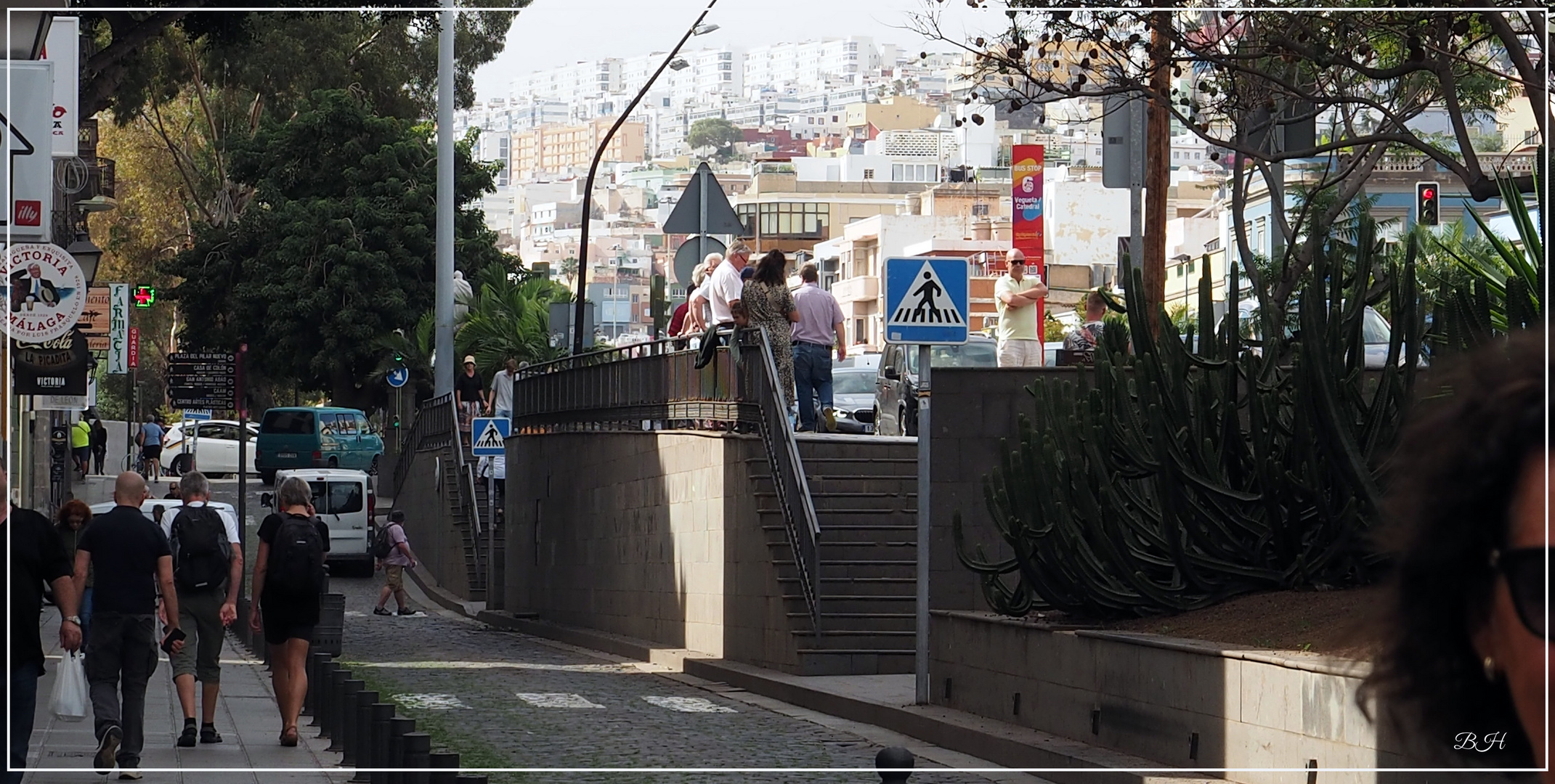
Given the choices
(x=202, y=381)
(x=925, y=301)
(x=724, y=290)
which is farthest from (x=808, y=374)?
(x=202, y=381)

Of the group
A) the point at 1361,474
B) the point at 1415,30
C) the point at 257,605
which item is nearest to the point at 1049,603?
the point at 1361,474

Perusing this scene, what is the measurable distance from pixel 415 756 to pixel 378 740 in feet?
5.11

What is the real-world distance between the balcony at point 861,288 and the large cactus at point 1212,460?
104 m

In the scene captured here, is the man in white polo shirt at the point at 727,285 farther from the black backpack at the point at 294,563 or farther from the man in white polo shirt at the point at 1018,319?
the black backpack at the point at 294,563

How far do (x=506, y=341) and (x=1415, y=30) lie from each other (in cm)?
3479

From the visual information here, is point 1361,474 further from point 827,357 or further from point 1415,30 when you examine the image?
point 827,357

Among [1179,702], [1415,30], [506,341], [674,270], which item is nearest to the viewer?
[1179,702]

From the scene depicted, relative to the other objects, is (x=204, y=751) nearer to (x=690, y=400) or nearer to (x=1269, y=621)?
(x=1269, y=621)

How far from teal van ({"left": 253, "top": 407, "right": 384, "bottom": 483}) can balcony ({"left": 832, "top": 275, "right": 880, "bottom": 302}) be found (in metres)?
58.8

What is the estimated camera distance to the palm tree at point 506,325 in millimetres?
45938

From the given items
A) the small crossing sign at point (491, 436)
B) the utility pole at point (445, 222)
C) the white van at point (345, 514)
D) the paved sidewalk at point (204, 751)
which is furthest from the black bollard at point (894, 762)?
the white van at point (345, 514)

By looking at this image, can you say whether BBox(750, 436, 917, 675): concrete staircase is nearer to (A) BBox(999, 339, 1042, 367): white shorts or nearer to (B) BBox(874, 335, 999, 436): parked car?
(A) BBox(999, 339, 1042, 367): white shorts

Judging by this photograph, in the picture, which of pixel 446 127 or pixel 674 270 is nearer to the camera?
pixel 674 270

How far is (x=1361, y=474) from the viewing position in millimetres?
10609
